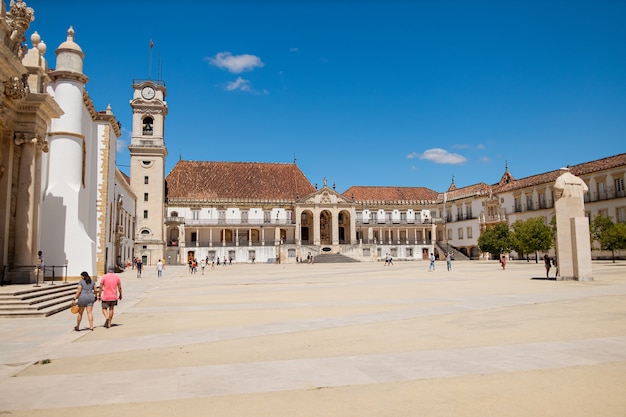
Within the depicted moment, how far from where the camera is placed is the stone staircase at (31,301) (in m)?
11.8

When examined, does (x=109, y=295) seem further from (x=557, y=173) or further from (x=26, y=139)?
(x=557, y=173)

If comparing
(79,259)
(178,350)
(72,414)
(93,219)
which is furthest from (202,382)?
(93,219)

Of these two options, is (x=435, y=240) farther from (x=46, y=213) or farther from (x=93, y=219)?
(x=46, y=213)

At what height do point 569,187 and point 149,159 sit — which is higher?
point 149,159

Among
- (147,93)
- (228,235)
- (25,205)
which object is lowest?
(25,205)

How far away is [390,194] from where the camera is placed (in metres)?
77.4

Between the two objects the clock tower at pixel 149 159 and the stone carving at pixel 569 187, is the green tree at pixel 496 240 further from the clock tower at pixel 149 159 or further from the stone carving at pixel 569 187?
the clock tower at pixel 149 159

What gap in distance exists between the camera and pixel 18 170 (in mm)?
15836

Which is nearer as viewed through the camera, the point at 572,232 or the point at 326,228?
the point at 572,232

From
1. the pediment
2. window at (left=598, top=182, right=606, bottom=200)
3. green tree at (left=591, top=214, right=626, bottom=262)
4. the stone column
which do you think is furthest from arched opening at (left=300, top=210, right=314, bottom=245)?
the stone column

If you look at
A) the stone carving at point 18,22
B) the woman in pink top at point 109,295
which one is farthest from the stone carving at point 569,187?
the stone carving at point 18,22

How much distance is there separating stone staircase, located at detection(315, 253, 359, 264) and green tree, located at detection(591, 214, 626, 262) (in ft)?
92.8

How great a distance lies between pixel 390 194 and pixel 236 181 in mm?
24385

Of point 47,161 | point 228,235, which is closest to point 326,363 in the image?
point 47,161
